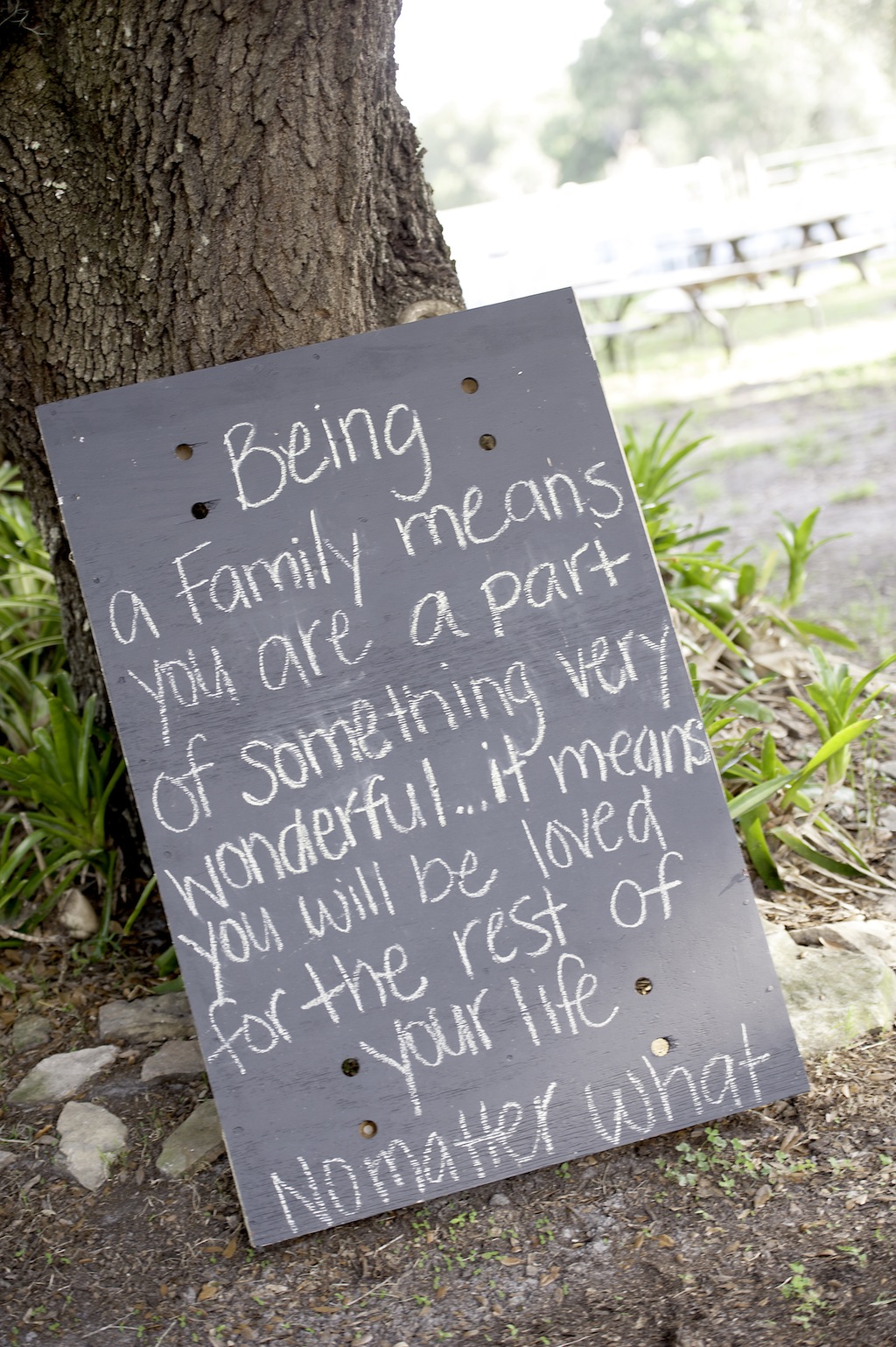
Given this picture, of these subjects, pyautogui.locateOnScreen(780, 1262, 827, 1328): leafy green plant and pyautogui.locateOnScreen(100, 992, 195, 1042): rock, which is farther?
pyautogui.locateOnScreen(100, 992, 195, 1042): rock

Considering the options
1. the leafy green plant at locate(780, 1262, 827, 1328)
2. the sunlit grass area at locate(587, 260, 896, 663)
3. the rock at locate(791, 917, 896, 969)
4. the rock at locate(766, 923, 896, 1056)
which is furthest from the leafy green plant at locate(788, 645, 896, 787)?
the leafy green plant at locate(780, 1262, 827, 1328)

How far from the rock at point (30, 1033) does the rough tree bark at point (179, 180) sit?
1.24 metres

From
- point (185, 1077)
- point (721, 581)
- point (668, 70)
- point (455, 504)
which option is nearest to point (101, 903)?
point (185, 1077)

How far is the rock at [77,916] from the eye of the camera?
7.94ft

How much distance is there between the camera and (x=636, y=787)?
69.7 inches

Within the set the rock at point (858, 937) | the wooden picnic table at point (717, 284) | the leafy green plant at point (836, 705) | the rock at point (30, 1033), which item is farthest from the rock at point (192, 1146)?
the wooden picnic table at point (717, 284)

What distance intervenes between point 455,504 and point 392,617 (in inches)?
8.2

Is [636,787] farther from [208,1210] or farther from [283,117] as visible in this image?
[283,117]

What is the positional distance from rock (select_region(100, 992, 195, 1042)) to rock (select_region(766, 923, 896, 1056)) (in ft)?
3.81

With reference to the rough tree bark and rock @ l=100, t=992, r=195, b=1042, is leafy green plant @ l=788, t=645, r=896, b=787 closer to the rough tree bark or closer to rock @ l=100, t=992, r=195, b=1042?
the rough tree bark

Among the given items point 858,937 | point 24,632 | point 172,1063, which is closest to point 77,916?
point 172,1063

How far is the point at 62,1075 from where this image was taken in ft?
6.75

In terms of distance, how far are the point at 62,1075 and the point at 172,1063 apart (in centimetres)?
21

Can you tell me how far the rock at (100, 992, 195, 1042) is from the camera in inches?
84.7
